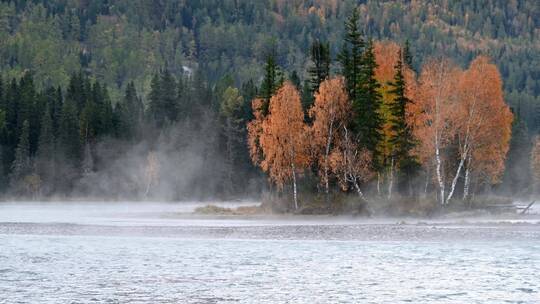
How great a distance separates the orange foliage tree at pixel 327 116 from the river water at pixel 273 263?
43.1 feet

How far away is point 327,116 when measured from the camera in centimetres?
6788

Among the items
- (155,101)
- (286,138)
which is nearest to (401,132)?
(286,138)

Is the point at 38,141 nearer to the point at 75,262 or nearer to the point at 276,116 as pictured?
the point at 276,116

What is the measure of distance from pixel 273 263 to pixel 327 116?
112 feet

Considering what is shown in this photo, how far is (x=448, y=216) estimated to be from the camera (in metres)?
62.2

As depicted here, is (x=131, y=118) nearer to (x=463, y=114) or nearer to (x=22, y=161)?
(x=22, y=161)

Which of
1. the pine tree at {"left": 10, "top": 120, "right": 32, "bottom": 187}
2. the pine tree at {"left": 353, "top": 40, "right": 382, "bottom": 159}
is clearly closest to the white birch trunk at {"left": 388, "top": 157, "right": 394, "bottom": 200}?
the pine tree at {"left": 353, "top": 40, "right": 382, "bottom": 159}

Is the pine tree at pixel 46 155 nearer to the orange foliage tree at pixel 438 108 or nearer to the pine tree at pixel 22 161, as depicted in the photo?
the pine tree at pixel 22 161

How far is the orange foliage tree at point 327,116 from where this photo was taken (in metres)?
67.2

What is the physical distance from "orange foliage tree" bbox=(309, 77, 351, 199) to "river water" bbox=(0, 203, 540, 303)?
13.2 meters

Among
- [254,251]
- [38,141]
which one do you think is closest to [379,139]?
[254,251]

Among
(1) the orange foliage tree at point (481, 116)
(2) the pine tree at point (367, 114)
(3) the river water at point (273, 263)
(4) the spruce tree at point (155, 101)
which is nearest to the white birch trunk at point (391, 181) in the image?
(2) the pine tree at point (367, 114)

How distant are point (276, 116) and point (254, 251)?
29.5 m

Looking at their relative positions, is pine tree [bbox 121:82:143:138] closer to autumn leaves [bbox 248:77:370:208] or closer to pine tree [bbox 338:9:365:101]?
autumn leaves [bbox 248:77:370:208]
